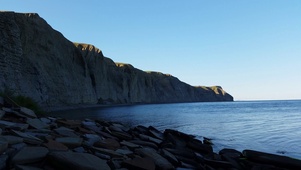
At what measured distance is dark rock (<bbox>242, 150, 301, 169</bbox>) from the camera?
7543mm

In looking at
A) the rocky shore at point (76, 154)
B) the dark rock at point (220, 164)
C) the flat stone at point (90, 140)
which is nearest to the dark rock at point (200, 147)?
the rocky shore at point (76, 154)

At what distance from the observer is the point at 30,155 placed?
4.09 meters

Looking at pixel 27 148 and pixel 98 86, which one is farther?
pixel 98 86

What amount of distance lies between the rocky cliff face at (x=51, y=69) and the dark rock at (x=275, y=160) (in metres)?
13.4

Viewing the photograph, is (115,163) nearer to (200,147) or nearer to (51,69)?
(200,147)

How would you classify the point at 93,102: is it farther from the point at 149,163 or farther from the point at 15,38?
the point at 149,163

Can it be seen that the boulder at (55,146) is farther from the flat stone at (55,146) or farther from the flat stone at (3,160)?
the flat stone at (3,160)

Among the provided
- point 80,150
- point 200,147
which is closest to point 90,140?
point 80,150

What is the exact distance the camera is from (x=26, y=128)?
20.3 ft

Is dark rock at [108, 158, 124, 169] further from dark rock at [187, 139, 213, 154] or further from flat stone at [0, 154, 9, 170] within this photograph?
dark rock at [187, 139, 213, 154]

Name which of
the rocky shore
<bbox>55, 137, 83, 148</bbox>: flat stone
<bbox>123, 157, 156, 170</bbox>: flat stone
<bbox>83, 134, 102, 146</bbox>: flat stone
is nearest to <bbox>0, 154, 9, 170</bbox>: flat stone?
the rocky shore

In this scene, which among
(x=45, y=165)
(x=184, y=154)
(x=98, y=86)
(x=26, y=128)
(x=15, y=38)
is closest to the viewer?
(x=45, y=165)

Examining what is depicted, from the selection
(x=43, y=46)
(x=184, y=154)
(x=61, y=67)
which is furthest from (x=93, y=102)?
(x=184, y=154)

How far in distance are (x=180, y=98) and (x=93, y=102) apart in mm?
Result: 91970
